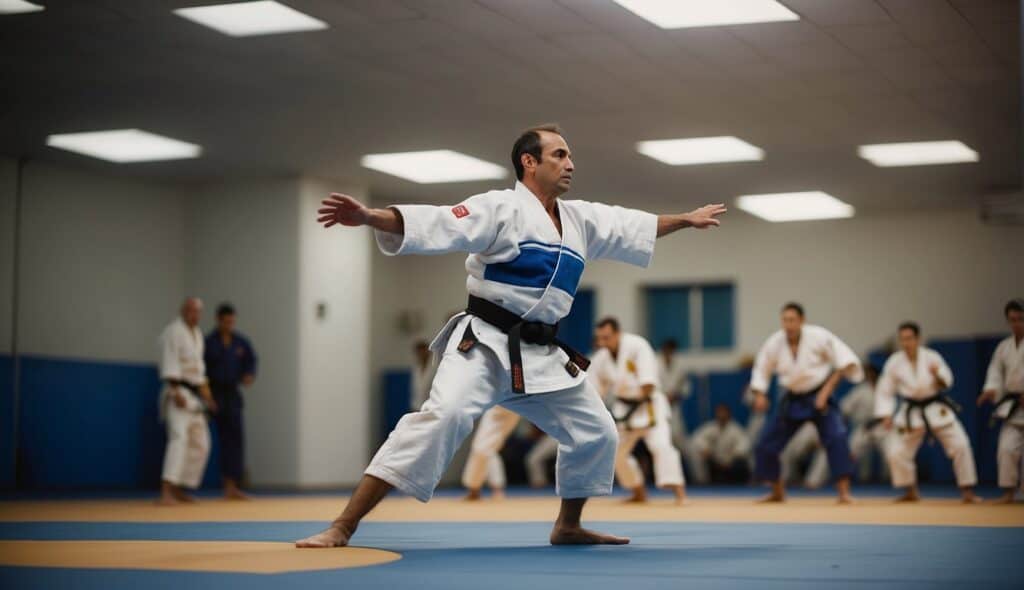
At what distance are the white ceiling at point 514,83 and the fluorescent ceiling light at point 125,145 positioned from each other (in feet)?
0.68

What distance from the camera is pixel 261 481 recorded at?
14.7m

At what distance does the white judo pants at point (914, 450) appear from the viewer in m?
10.7

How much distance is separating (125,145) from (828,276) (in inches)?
336

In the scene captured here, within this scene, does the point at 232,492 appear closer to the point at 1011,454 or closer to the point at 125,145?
the point at 125,145

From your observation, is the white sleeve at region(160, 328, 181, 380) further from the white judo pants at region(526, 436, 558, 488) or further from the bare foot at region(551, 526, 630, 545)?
the white judo pants at region(526, 436, 558, 488)

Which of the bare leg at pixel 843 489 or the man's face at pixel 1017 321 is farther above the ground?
the man's face at pixel 1017 321

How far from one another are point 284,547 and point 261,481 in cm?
1028

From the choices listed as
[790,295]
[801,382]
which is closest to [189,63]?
[801,382]

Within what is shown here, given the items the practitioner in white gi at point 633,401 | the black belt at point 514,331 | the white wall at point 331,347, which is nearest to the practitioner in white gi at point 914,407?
the practitioner in white gi at point 633,401

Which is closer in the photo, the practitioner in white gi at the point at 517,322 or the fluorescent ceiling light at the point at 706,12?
the practitioner in white gi at the point at 517,322

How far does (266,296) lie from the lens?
A: 14.7 m

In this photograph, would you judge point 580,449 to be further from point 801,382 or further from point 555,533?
point 801,382

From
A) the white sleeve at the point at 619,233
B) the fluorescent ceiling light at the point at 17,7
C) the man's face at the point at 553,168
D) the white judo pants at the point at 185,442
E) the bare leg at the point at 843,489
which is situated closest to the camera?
the man's face at the point at 553,168

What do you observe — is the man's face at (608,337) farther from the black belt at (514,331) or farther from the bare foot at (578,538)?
the black belt at (514,331)
